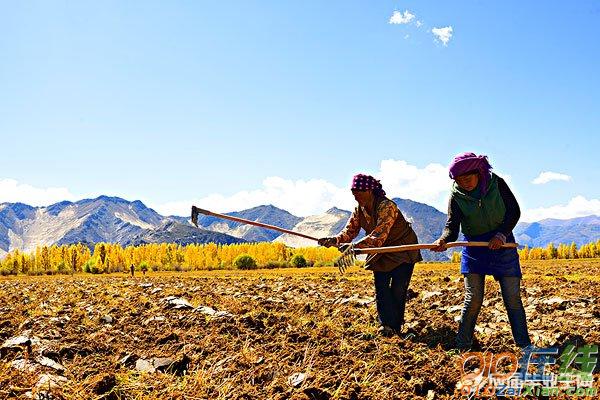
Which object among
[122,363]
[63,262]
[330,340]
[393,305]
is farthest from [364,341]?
[63,262]

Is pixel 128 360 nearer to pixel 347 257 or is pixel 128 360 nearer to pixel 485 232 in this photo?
pixel 347 257

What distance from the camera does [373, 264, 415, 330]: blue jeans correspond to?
6.83 meters

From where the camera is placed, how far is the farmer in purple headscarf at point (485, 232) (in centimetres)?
584

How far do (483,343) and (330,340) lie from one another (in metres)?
1.83

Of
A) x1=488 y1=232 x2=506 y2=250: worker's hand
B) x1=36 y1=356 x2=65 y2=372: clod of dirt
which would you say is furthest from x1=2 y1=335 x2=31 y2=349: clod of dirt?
x1=488 y1=232 x2=506 y2=250: worker's hand

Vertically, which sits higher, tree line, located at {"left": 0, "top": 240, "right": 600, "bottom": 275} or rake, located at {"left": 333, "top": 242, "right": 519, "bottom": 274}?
rake, located at {"left": 333, "top": 242, "right": 519, "bottom": 274}

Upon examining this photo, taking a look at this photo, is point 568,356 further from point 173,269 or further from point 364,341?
point 173,269

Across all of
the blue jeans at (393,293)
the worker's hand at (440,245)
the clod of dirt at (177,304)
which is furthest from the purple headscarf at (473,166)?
the clod of dirt at (177,304)

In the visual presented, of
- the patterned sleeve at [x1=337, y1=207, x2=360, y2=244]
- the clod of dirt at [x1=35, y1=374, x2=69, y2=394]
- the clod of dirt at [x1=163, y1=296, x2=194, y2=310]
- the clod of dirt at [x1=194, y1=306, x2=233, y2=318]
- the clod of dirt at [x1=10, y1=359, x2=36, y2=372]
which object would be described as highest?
the patterned sleeve at [x1=337, y1=207, x2=360, y2=244]

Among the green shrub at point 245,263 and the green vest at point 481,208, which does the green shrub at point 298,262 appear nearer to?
the green shrub at point 245,263

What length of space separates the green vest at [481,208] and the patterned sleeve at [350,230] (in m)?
1.54

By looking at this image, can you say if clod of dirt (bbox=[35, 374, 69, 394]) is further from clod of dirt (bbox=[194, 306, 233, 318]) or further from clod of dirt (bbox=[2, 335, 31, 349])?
clod of dirt (bbox=[194, 306, 233, 318])

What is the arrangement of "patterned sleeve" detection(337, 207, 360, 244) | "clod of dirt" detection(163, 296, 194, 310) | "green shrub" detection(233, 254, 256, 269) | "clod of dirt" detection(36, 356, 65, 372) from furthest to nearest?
1. "green shrub" detection(233, 254, 256, 269)
2. "clod of dirt" detection(163, 296, 194, 310)
3. "patterned sleeve" detection(337, 207, 360, 244)
4. "clod of dirt" detection(36, 356, 65, 372)

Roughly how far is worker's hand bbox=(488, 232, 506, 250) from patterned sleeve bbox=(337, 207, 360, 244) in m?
1.97
